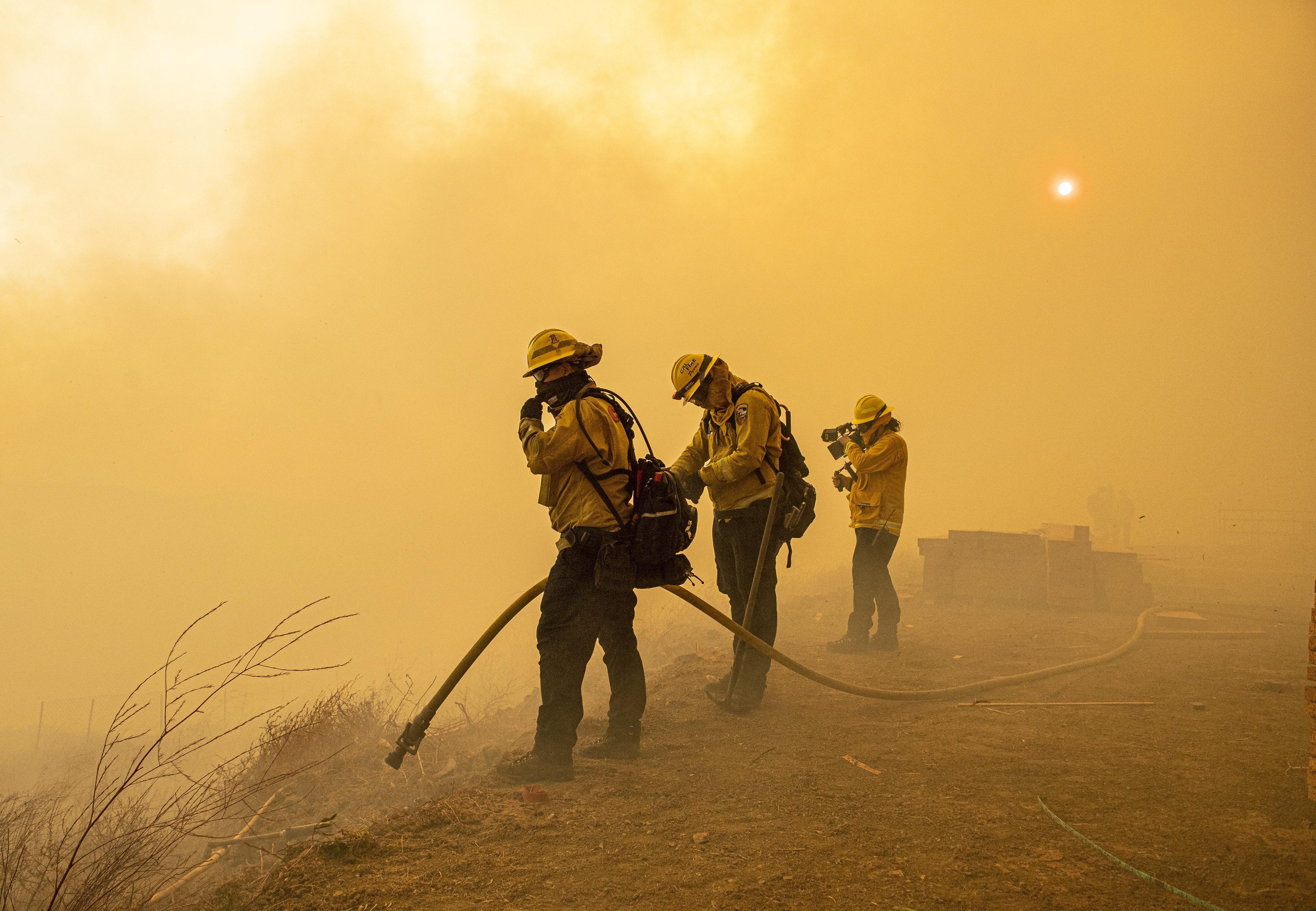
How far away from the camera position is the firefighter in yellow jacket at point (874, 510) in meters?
6.61

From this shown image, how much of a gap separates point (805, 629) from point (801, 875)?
6494 millimetres

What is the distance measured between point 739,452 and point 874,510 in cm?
253

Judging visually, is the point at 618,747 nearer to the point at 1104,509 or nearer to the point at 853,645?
the point at 853,645

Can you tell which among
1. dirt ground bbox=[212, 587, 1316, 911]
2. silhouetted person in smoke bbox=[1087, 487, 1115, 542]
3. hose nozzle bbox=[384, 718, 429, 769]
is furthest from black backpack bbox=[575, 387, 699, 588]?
silhouetted person in smoke bbox=[1087, 487, 1115, 542]

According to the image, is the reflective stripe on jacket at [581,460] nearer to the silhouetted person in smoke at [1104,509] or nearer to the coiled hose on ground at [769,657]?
the coiled hose on ground at [769,657]

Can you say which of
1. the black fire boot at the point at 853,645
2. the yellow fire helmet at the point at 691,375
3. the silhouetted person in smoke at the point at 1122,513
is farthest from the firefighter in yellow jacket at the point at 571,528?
the silhouetted person in smoke at the point at 1122,513

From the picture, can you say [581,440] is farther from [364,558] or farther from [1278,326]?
[1278,326]

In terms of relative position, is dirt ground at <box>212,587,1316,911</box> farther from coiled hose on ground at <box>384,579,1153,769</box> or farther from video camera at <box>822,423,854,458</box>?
video camera at <box>822,423,854,458</box>

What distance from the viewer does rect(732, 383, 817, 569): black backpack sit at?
4812 millimetres

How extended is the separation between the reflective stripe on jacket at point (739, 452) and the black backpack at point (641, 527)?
0.86m

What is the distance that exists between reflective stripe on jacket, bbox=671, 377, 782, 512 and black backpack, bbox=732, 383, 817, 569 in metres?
0.05

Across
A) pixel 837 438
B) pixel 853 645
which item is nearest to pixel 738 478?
pixel 837 438

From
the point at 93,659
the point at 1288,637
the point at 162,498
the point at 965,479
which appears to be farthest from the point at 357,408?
the point at 1288,637

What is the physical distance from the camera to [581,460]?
369 cm
